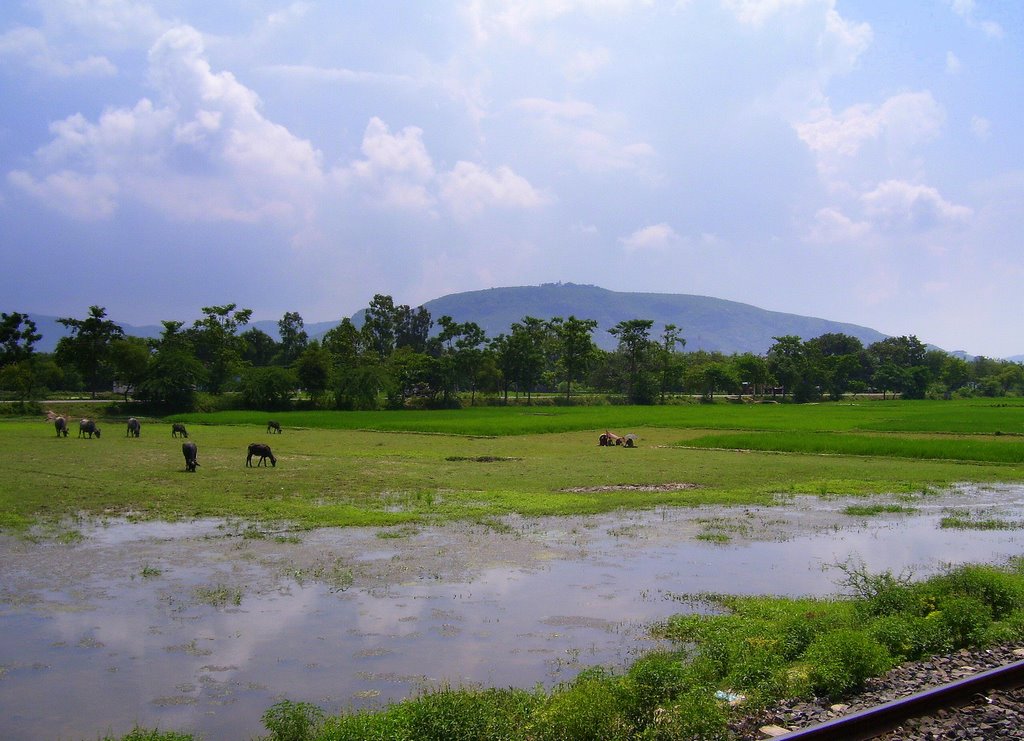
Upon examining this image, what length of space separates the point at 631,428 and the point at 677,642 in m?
39.7

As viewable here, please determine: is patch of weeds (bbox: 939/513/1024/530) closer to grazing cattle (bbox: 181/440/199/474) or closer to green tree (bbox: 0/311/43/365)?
grazing cattle (bbox: 181/440/199/474)

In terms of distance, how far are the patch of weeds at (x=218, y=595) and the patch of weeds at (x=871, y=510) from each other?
509 inches

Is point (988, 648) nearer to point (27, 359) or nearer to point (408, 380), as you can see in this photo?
point (408, 380)

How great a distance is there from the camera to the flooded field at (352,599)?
696 cm

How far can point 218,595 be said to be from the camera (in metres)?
9.71

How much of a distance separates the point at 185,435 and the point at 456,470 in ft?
58.8

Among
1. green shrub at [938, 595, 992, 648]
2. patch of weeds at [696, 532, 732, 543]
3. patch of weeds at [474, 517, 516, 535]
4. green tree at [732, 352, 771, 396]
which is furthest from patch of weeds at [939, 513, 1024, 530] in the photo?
green tree at [732, 352, 771, 396]

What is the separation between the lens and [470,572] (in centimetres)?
1110

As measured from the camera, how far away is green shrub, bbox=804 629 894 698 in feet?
21.7

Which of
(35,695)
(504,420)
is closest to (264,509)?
(35,695)

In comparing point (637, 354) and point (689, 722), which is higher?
point (637, 354)

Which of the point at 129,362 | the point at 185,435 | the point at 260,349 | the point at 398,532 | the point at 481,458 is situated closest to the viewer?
the point at 398,532

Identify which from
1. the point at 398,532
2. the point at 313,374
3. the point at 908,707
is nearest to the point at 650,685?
the point at 908,707

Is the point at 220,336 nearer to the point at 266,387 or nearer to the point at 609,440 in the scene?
the point at 266,387
